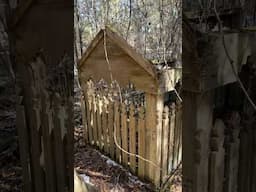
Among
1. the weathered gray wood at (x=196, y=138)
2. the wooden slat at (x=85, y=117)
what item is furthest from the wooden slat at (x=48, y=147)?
the wooden slat at (x=85, y=117)

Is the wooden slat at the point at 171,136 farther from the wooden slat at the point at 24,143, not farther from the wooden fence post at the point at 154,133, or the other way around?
the wooden slat at the point at 24,143

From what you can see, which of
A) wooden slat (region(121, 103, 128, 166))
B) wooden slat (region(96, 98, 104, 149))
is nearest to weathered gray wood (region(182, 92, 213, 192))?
wooden slat (region(121, 103, 128, 166))

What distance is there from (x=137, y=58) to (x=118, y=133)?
120cm

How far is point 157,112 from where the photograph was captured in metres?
3.25

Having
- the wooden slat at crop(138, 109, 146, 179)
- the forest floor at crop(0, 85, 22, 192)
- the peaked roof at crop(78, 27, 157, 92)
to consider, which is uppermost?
the peaked roof at crop(78, 27, 157, 92)

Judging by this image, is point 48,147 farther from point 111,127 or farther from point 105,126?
point 105,126

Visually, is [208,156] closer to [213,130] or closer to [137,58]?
[213,130]

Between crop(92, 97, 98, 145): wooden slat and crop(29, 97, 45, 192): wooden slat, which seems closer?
crop(29, 97, 45, 192): wooden slat

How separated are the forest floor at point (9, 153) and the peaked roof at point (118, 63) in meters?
1.89

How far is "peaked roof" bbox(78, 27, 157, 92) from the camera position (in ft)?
10.6

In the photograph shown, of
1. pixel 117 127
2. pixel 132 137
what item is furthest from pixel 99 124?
pixel 132 137

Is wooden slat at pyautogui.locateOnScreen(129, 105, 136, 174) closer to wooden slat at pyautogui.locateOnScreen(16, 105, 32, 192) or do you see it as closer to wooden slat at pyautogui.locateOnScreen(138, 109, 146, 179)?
wooden slat at pyautogui.locateOnScreen(138, 109, 146, 179)

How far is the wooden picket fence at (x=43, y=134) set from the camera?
1233 millimetres

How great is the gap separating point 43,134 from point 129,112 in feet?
7.57
